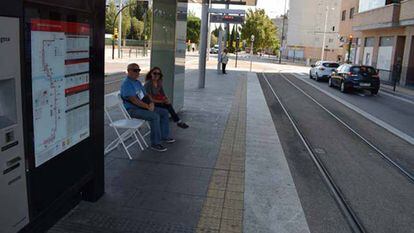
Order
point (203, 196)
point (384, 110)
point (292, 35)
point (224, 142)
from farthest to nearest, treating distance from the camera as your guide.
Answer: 1. point (292, 35)
2. point (384, 110)
3. point (224, 142)
4. point (203, 196)

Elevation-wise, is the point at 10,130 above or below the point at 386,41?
below

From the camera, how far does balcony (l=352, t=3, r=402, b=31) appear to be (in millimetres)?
30266

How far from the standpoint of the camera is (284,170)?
6973 millimetres

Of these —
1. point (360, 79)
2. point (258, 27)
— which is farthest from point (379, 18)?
point (258, 27)

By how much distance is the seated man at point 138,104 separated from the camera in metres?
7.42

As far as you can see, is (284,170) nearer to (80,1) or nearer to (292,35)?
(80,1)

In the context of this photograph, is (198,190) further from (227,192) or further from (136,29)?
(136,29)

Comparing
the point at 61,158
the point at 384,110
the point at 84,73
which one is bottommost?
the point at 384,110

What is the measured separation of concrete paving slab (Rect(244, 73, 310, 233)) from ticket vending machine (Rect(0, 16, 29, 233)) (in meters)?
2.30

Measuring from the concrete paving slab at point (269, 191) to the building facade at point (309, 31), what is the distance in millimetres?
80265

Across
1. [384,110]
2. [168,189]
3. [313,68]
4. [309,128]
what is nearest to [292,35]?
[313,68]

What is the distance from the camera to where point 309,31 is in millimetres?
86938

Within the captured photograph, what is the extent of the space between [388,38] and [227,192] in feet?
106

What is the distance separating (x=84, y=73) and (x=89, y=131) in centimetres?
66
